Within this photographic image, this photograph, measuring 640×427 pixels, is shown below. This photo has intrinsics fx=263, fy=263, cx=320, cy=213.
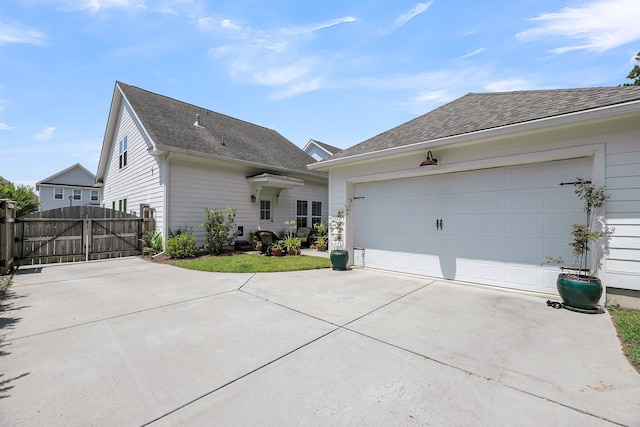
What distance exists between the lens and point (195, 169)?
9.90m

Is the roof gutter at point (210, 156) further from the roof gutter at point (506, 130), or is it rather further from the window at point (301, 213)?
the roof gutter at point (506, 130)

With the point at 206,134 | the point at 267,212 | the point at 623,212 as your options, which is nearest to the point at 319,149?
the point at 267,212

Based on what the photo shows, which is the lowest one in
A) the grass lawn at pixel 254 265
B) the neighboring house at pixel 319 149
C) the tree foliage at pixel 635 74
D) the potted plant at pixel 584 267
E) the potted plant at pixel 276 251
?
the grass lawn at pixel 254 265

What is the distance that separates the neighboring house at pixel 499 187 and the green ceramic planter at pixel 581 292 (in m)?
0.58

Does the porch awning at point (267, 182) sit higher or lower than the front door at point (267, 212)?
higher

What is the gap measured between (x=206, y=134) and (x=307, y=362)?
36.2 ft

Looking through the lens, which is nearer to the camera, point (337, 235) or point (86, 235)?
point (337, 235)

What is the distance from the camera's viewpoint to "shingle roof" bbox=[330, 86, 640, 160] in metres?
4.54

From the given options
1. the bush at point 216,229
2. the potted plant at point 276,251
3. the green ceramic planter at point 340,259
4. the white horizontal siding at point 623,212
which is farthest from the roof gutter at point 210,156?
the white horizontal siding at point 623,212

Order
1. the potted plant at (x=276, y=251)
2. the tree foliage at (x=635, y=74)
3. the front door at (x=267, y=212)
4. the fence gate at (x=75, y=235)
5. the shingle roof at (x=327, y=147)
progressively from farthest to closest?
the shingle roof at (x=327, y=147) < the tree foliage at (x=635, y=74) < the front door at (x=267, y=212) < the potted plant at (x=276, y=251) < the fence gate at (x=75, y=235)

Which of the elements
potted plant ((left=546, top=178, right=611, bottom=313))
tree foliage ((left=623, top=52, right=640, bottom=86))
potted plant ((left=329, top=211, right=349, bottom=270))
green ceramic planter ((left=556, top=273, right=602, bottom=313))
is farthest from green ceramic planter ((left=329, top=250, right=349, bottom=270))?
tree foliage ((left=623, top=52, right=640, bottom=86))

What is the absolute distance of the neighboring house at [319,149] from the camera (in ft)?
68.7

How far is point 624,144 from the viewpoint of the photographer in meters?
4.18

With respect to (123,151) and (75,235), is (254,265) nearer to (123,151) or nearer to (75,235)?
(75,235)
